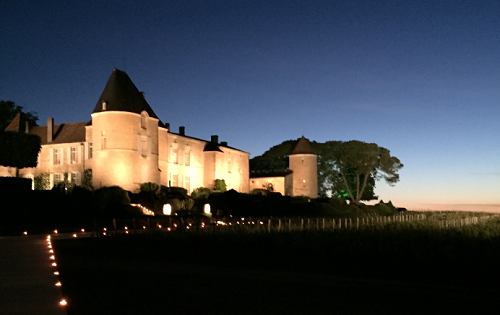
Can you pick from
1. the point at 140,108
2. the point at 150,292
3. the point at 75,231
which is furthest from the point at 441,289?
the point at 140,108

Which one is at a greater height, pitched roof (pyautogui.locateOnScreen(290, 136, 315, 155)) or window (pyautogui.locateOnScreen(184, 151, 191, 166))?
pitched roof (pyautogui.locateOnScreen(290, 136, 315, 155))

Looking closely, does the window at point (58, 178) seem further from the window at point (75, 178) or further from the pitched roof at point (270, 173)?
the pitched roof at point (270, 173)

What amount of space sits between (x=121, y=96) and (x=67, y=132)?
8655mm

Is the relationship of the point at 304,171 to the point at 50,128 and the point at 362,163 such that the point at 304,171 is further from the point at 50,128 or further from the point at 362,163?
the point at 50,128

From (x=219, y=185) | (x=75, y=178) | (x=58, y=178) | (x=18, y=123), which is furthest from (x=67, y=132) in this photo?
(x=219, y=185)

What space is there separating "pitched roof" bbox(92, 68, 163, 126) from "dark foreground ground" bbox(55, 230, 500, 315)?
27232 mm

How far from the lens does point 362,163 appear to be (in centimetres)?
6712

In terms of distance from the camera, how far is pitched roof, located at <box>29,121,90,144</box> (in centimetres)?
4724

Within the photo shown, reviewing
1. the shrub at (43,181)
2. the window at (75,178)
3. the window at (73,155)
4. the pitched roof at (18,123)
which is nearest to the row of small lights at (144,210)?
the window at (75,178)

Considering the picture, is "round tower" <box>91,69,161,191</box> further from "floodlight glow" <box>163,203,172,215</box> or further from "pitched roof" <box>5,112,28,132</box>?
"pitched roof" <box>5,112,28,132</box>

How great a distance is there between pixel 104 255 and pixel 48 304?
7569 millimetres

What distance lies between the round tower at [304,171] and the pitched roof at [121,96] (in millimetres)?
27297

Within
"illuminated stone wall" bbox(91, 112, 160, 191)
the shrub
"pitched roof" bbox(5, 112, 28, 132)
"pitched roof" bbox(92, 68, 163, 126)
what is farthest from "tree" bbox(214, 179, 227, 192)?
"pitched roof" bbox(5, 112, 28, 132)

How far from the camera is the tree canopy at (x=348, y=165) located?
6719 centimetres
